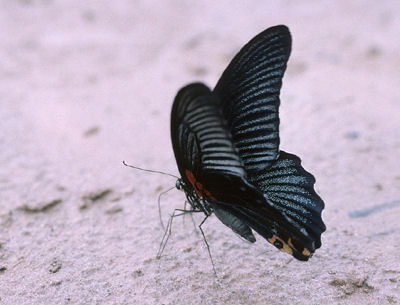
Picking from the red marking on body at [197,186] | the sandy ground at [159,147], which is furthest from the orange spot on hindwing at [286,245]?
the red marking on body at [197,186]

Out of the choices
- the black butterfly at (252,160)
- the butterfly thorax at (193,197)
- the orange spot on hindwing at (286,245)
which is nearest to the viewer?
the black butterfly at (252,160)

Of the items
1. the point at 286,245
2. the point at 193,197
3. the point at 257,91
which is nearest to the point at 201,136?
the point at 257,91

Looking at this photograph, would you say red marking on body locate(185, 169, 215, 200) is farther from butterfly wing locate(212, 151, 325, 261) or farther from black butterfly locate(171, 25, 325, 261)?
butterfly wing locate(212, 151, 325, 261)

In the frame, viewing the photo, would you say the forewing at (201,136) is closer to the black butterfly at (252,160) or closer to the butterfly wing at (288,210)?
the black butterfly at (252,160)

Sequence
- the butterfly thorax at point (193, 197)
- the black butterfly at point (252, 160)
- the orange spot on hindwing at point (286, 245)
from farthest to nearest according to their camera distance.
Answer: the butterfly thorax at point (193, 197), the orange spot on hindwing at point (286, 245), the black butterfly at point (252, 160)

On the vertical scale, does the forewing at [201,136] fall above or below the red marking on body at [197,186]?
above

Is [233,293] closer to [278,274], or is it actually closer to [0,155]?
[278,274]

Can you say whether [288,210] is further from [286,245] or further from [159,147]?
[159,147]

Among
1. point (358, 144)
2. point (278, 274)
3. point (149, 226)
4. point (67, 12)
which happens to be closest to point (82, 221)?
point (149, 226)
